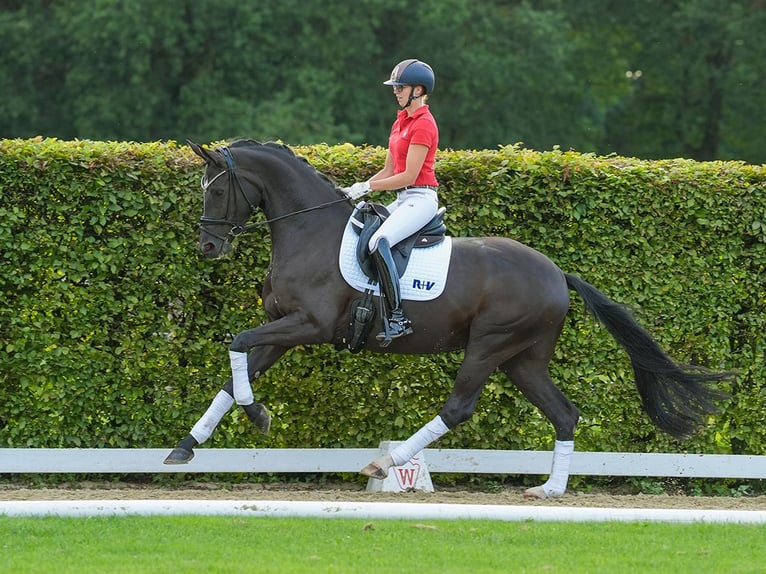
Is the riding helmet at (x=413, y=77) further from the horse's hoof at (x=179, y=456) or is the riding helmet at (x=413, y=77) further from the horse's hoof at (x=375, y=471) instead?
the horse's hoof at (x=179, y=456)

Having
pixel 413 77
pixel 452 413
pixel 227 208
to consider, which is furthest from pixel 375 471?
pixel 413 77

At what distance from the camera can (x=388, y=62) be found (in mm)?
35188

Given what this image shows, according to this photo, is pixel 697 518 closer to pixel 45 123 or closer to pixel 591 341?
pixel 591 341

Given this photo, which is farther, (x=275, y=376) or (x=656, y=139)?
(x=656, y=139)

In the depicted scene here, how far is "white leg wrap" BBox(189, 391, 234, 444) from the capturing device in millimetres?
8148

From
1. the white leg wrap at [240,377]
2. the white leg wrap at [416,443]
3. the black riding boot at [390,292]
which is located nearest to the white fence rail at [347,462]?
the white leg wrap at [416,443]

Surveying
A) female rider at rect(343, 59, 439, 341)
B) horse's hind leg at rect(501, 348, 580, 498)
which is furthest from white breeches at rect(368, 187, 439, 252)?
horse's hind leg at rect(501, 348, 580, 498)

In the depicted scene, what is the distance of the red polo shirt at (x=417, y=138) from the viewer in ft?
26.8

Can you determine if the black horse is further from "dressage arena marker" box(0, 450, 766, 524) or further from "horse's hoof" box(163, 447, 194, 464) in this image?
"dressage arena marker" box(0, 450, 766, 524)

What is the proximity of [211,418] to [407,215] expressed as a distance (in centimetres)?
202

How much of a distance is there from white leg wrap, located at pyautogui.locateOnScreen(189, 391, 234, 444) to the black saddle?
1.36 metres

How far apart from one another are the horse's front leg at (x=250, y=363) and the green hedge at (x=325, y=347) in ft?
3.43

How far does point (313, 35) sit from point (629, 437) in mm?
24790

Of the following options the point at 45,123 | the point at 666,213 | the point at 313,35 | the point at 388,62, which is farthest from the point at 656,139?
the point at 666,213
